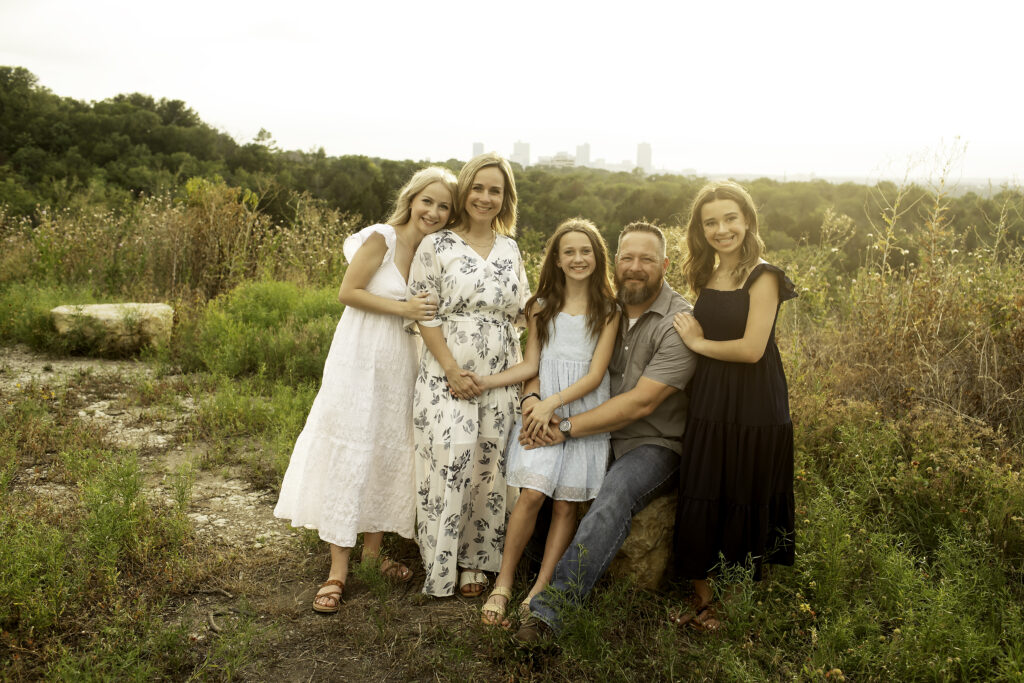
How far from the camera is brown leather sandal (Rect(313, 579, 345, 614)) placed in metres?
3.08

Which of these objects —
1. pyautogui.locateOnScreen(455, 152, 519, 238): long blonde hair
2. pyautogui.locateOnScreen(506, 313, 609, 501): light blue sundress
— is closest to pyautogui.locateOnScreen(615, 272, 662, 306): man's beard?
pyautogui.locateOnScreen(506, 313, 609, 501): light blue sundress

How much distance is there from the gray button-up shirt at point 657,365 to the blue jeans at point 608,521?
62mm

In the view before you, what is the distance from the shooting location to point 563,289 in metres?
3.38

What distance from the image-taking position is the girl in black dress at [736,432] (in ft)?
9.55

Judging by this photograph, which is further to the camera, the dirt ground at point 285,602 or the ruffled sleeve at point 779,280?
the ruffled sleeve at point 779,280

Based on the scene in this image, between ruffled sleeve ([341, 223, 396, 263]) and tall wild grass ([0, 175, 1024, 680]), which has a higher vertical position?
ruffled sleeve ([341, 223, 396, 263])

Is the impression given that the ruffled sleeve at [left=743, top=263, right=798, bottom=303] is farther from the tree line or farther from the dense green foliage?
the tree line

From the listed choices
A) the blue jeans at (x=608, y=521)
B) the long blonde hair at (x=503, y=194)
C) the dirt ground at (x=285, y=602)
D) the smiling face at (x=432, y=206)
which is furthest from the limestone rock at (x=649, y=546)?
the smiling face at (x=432, y=206)

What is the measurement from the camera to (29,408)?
5.02 m

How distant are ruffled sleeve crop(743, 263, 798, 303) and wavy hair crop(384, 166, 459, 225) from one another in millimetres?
1390

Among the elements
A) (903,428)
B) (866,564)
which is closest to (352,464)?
(866,564)

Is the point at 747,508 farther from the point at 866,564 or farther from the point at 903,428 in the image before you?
the point at 903,428

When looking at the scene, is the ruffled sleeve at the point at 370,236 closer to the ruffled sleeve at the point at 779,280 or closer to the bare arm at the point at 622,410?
the bare arm at the point at 622,410

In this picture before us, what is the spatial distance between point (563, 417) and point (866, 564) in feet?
5.18
